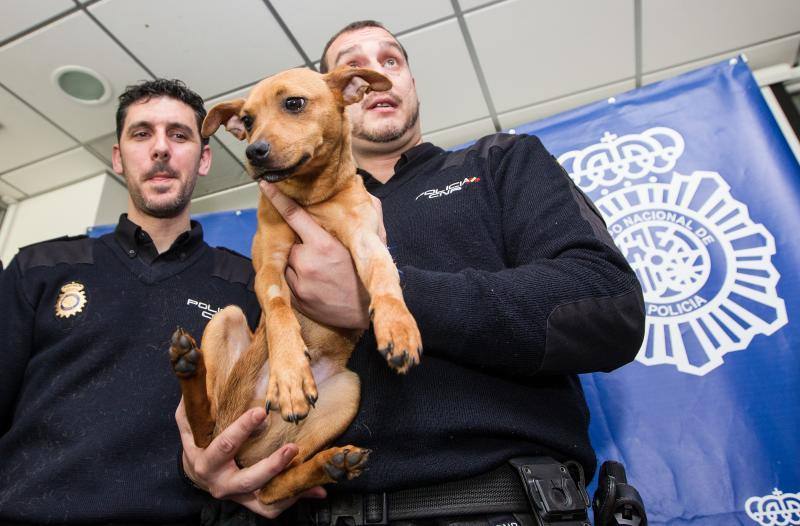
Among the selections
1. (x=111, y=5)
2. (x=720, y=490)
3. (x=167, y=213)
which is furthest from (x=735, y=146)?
(x=111, y=5)

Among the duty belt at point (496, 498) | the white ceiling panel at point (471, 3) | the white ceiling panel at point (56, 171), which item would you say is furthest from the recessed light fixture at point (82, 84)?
the duty belt at point (496, 498)

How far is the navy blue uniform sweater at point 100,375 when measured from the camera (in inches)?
61.7

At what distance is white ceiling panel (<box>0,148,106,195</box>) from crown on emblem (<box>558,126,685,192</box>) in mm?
4640

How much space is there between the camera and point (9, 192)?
203 inches

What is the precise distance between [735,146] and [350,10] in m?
2.69

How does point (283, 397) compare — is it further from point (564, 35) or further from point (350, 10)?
point (564, 35)

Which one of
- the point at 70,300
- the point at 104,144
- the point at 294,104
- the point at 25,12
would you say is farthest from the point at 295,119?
the point at 104,144

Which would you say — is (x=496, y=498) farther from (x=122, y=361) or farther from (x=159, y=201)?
(x=159, y=201)

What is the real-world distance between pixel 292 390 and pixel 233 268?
1.25 m

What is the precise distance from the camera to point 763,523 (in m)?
2.01

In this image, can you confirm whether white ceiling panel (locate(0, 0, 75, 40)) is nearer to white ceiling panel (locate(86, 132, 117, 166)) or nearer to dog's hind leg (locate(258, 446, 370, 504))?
white ceiling panel (locate(86, 132, 117, 166))

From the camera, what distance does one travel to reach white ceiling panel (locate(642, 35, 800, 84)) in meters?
3.72

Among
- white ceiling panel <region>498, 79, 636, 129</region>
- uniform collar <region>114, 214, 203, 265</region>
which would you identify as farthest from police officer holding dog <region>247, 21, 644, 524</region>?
white ceiling panel <region>498, 79, 636, 129</region>

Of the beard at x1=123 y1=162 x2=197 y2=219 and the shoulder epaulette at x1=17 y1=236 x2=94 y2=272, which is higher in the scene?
the beard at x1=123 y1=162 x2=197 y2=219
